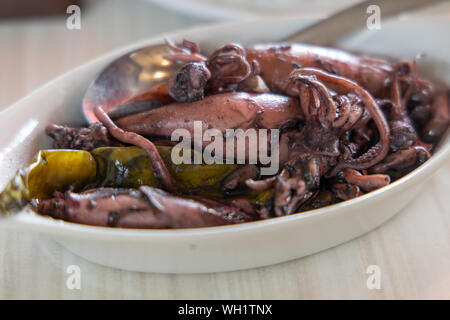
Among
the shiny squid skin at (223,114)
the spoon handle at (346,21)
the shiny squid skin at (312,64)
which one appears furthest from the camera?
the spoon handle at (346,21)

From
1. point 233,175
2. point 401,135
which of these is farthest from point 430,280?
point 233,175

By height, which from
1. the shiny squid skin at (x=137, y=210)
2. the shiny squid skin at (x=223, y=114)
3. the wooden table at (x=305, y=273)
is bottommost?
the wooden table at (x=305, y=273)

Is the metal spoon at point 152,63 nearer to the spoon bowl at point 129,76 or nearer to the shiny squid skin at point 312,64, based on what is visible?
the spoon bowl at point 129,76

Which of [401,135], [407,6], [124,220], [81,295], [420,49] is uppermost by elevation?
[407,6]

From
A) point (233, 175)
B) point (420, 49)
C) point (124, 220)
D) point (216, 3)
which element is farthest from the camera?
point (216, 3)

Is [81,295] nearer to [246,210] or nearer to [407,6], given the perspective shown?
[246,210]

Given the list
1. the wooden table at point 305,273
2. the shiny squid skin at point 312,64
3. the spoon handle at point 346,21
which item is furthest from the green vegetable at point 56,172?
the spoon handle at point 346,21

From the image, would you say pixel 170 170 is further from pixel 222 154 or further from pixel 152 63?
pixel 152 63
